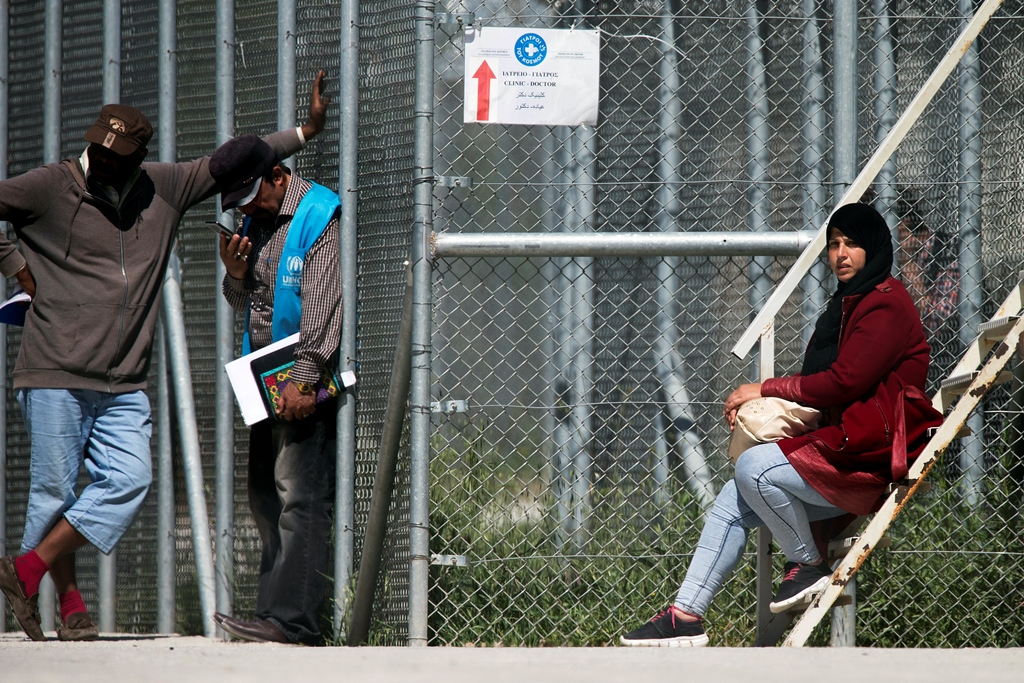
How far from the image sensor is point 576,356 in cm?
518

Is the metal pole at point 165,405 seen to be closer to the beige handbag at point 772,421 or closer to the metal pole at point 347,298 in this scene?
the metal pole at point 347,298

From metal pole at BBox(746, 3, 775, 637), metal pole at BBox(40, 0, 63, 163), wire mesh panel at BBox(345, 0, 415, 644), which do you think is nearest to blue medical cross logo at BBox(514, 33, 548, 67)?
wire mesh panel at BBox(345, 0, 415, 644)

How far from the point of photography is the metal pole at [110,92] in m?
5.49

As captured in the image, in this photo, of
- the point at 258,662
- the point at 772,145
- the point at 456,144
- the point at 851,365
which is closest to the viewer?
the point at 258,662

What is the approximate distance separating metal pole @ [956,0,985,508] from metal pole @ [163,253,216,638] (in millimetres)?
3374

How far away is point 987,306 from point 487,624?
2.67 meters

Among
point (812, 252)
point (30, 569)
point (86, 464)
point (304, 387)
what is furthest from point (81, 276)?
point (812, 252)

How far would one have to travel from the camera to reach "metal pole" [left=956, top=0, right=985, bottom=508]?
520 cm

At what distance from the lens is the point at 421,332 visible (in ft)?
15.2

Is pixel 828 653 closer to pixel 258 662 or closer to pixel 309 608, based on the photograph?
pixel 258 662

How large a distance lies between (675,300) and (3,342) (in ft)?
10.6

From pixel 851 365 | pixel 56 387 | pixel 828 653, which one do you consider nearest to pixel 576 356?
pixel 851 365

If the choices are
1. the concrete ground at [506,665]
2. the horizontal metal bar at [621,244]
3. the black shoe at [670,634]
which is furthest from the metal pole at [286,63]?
the black shoe at [670,634]

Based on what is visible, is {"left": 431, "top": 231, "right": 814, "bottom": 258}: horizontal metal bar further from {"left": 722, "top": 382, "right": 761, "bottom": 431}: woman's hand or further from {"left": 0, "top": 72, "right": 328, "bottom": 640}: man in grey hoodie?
{"left": 0, "top": 72, "right": 328, "bottom": 640}: man in grey hoodie
